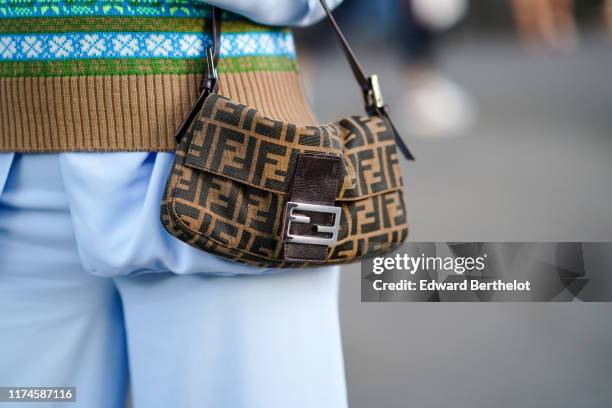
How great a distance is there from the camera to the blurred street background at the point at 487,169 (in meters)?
2.25

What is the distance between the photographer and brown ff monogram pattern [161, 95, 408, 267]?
2.45 feet

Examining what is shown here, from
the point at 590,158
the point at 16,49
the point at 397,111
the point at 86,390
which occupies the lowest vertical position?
the point at 86,390

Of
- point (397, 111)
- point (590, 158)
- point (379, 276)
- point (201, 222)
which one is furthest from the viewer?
point (397, 111)

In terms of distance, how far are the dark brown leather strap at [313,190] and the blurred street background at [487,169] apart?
1193 millimetres

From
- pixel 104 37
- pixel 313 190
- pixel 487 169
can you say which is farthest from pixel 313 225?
pixel 487 169

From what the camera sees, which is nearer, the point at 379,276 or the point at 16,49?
the point at 16,49

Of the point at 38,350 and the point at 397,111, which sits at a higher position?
the point at 397,111

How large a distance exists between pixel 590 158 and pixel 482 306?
211 centimetres

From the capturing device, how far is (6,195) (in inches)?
32.4

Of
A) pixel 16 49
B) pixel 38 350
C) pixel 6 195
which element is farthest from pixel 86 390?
pixel 16 49

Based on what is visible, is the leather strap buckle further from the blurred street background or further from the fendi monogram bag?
the blurred street background

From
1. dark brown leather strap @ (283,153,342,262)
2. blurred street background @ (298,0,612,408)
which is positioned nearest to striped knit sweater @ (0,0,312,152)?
dark brown leather strap @ (283,153,342,262)

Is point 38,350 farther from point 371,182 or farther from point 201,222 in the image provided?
point 371,182

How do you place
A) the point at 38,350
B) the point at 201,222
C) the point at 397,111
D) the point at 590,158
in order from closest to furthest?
the point at 201,222 → the point at 38,350 → the point at 590,158 → the point at 397,111
